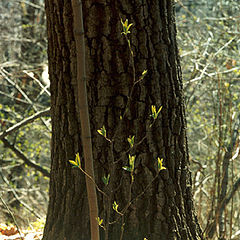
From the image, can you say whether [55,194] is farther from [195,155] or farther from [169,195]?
[195,155]

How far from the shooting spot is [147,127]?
104 inches

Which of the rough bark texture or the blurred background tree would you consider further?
the blurred background tree

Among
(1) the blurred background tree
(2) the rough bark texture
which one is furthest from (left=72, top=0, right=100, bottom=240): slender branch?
(1) the blurred background tree

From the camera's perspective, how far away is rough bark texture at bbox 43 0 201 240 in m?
2.62

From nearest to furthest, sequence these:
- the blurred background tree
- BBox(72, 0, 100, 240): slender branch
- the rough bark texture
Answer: BBox(72, 0, 100, 240): slender branch < the rough bark texture < the blurred background tree

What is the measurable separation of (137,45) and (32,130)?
6.71 m

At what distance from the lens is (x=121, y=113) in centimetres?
263

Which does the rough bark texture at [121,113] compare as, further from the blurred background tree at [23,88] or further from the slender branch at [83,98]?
the blurred background tree at [23,88]

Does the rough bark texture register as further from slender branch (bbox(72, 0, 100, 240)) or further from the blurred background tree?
the blurred background tree

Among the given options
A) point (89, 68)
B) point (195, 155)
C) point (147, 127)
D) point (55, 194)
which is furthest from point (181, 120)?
point (195, 155)

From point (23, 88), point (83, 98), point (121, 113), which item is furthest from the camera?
point (23, 88)

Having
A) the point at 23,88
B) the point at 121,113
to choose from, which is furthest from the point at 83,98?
the point at 23,88

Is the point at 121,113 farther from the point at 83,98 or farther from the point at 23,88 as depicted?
the point at 23,88

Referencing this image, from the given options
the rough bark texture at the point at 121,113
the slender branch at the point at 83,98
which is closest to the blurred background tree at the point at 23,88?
the rough bark texture at the point at 121,113
